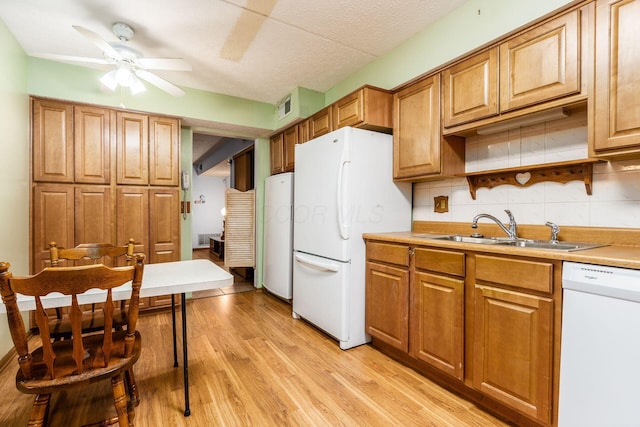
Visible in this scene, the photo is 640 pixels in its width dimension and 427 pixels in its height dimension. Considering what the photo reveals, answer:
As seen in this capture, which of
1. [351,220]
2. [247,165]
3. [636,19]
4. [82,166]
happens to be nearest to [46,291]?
[351,220]

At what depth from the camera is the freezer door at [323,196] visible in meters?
2.38

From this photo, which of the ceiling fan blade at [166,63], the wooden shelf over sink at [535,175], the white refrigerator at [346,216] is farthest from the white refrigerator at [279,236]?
the wooden shelf over sink at [535,175]

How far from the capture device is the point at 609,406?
1.19 m

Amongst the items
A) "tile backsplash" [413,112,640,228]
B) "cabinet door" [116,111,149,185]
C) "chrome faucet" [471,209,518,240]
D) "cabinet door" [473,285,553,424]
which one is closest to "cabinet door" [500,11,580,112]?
"tile backsplash" [413,112,640,228]

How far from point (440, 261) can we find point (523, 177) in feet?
2.67

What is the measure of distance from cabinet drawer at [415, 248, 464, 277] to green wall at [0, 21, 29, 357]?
2.91m

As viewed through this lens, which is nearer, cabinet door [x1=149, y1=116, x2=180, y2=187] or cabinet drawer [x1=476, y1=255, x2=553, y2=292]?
cabinet drawer [x1=476, y1=255, x2=553, y2=292]

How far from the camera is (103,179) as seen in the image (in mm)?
2994

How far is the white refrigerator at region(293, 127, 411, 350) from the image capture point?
94.0 inches

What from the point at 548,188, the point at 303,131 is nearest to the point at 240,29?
the point at 303,131

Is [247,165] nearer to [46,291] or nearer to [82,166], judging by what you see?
[82,166]

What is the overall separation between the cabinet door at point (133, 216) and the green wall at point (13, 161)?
0.68 m

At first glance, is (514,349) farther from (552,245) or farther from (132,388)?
(132,388)

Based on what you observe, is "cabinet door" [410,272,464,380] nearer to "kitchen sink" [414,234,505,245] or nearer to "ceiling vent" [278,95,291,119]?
"kitchen sink" [414,234,505,245]
